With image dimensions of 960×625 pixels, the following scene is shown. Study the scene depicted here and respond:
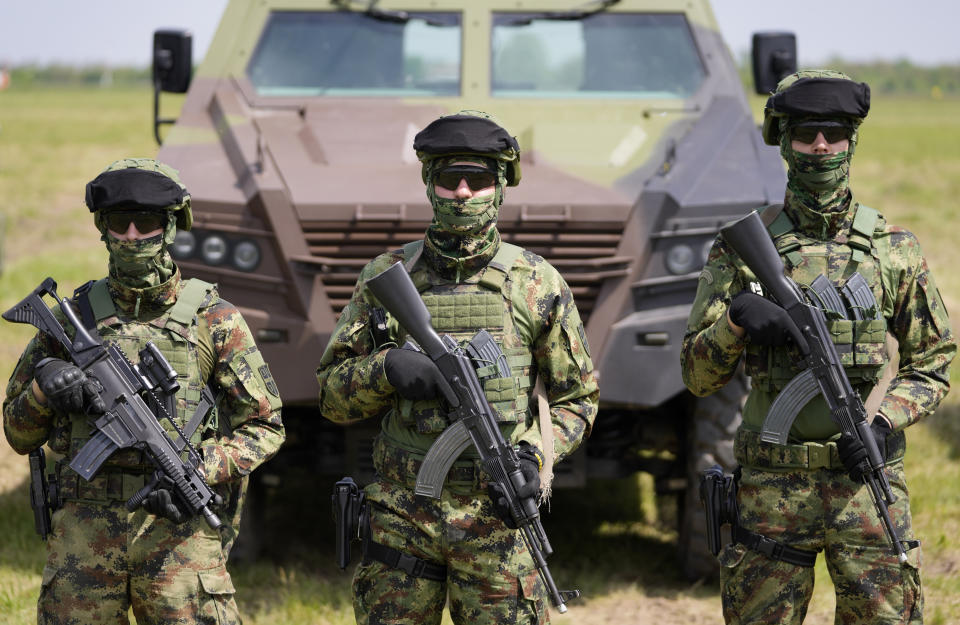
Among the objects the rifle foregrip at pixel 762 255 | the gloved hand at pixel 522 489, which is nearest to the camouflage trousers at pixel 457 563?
the gloved hand at pixel 522 489

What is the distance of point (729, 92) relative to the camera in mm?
6070

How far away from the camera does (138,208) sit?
365 cm

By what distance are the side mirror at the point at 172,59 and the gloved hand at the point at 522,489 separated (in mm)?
3506

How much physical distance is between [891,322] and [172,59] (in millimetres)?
3865

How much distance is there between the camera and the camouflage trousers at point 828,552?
12.1 ft

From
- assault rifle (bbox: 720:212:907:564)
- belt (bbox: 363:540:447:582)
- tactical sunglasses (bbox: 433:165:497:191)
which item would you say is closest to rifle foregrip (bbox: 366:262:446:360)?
tactical sunglasses (bbox: 433:165:497:191)

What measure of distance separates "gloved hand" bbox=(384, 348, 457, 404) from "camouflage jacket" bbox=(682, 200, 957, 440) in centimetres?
75

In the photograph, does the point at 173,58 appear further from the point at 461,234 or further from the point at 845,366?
the point at 845,366

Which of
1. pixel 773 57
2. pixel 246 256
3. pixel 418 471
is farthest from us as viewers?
pixel 773 57

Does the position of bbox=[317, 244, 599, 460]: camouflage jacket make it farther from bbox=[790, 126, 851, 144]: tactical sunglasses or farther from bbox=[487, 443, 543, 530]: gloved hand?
bbox=[790, 126, 851, 144]: tactical sunglasses

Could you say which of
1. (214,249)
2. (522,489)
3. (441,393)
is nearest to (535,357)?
(441,393)

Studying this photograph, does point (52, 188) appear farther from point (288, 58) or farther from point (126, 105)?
point (126, 105)

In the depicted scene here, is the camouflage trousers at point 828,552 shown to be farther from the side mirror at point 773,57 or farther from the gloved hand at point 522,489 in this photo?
the side mirror at point 773,57

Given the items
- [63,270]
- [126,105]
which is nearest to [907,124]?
[126,105]
